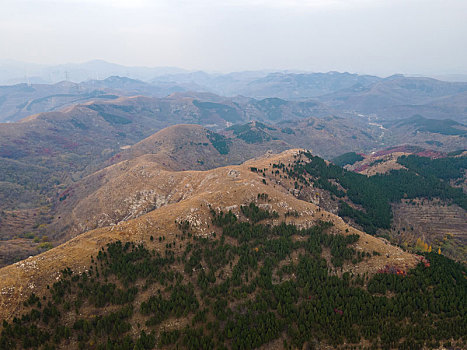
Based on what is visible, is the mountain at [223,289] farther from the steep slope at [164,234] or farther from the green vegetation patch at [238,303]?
the steep slope at [164,234]

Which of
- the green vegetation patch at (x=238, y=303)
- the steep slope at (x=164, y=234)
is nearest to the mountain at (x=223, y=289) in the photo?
the green vegetation patch at (x=238, y=303)

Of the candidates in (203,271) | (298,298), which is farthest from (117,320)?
(298,298)

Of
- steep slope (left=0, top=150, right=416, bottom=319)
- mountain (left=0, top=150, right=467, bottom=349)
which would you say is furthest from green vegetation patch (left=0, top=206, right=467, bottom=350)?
steep slope (left=0, top=150, right=416, bottom=319)

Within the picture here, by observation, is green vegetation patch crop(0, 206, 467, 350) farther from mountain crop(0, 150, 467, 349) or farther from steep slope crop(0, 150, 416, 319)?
steep slope crop(0, 150, 416, 319)

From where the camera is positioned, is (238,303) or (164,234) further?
(164,234)

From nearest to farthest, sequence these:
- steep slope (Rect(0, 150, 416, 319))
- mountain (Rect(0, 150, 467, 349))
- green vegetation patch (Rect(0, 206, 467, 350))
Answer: green vegetation patch (Rect(0, 206, 467, 350))
mountain (Rect(0, 150, 467, 349))
steep slope (Rect(0, 150, 416, 319))

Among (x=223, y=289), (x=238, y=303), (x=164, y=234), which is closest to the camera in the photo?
(x=238, y=303)

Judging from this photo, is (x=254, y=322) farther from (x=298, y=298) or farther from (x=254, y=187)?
(x=254, y=187)

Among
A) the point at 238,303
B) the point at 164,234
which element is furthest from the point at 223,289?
the point at 164,234

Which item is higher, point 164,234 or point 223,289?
point 164,234

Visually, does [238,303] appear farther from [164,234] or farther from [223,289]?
[164,234]

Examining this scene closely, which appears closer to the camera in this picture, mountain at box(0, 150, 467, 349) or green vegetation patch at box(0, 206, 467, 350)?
green vegetation patch at box(0, 206, 467, 350)
